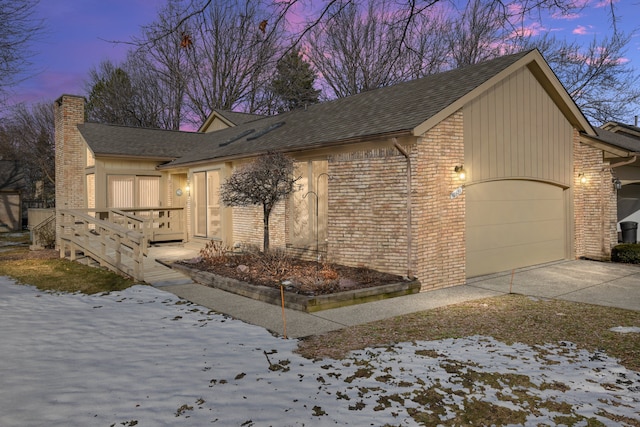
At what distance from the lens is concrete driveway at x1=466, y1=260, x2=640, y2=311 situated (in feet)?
27.4

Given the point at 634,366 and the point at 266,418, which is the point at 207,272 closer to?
the point at 266,418

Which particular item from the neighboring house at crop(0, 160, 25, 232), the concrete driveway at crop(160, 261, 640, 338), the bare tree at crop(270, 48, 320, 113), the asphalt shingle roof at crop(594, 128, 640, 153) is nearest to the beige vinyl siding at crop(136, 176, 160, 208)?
the concrete driveway at crop(160, 261, 640, 338)

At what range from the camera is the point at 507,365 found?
191 inches

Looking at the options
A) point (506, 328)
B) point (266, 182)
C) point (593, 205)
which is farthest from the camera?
point (593, 205)

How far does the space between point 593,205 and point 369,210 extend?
772 cm

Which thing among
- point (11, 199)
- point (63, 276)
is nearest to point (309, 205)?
point (63, 276)

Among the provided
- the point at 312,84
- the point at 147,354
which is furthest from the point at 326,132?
the point at 312,84

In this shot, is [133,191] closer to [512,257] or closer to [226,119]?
[226,119]

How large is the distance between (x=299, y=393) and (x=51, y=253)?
1410 centimetres

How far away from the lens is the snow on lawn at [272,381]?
148 inches

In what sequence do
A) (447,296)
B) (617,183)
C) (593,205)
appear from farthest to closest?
(593,205)
(617,183)
(447,296)

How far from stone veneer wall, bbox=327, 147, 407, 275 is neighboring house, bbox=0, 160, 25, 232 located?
2933 centimetres

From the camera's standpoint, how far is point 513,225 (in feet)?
37.8

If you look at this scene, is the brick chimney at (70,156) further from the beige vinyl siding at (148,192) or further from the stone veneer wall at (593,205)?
the stone veneer wall at (593,205)
